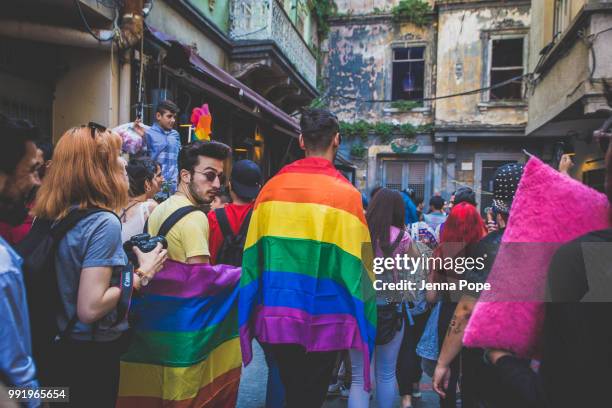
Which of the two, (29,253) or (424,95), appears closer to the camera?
(29,253)

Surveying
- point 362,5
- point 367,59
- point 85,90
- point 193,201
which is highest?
point 362,5

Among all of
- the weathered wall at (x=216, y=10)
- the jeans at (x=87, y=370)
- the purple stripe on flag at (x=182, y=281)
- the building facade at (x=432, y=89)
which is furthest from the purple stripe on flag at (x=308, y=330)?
the building facade at (x=432, y=89)

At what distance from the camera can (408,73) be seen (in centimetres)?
1656

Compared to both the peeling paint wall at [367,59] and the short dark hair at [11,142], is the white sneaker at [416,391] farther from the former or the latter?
the peeling paint wall at [367,59]

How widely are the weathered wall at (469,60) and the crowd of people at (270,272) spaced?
42.4 feet

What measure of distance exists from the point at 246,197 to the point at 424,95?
14010 millimetres

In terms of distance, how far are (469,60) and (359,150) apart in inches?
191

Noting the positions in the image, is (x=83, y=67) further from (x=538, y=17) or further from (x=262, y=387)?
(x=538, y=17)

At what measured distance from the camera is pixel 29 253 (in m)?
1.88

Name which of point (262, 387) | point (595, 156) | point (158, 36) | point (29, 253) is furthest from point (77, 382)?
point (595, 156)

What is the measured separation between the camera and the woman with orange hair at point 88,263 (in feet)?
6.27

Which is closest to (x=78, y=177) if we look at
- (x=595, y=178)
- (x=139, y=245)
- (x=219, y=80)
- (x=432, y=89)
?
(x=139, y=245)

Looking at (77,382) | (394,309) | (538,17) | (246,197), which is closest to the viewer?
→ (77,382)

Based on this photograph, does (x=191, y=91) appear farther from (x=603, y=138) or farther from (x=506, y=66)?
(x=506, y=66)
